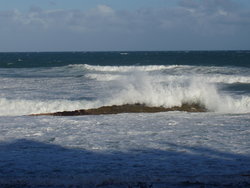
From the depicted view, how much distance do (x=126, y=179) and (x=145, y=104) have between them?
345 inches

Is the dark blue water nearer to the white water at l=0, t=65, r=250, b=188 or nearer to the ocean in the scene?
the ocean

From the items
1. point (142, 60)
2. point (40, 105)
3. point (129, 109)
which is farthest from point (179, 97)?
point (142, 60)

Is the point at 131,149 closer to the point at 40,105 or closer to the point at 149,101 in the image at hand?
the point at 149,101

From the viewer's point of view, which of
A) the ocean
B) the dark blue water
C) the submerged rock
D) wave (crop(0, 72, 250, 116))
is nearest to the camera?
the ocean

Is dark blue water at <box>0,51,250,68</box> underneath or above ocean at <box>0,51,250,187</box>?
above

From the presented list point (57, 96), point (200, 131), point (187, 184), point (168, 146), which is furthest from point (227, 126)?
point (57, 96)

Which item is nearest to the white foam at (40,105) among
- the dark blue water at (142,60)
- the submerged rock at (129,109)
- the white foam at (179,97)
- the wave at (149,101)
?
the wave at (149,101)

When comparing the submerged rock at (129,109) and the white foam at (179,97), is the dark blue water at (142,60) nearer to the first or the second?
the white foam at (179,97)

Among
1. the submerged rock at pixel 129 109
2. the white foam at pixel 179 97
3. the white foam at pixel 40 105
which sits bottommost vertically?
the white foam at pixel 40 105

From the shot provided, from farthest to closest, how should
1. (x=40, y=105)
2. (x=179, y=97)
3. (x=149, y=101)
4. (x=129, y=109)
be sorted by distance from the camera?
(x=40, y=105) < (x=179, y=97) < (x=149, y=101) < (x=129, y=109)

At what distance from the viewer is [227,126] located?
10.8m

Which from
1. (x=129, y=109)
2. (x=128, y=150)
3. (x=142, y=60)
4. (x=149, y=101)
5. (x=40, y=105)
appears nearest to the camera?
(x=128, y=150)

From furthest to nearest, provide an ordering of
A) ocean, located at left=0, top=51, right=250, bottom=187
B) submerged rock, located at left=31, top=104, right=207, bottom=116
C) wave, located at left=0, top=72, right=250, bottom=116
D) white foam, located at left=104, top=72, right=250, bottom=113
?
wave, located at left=0, top=72, right=250, bottom=116
white foam, located at left=104, top=72, right=250, bottom=113
submerged rock, located at left=31, top=104, right=207, bottom=116
ocean, located at left=0, top=51, right=250, bottom=187

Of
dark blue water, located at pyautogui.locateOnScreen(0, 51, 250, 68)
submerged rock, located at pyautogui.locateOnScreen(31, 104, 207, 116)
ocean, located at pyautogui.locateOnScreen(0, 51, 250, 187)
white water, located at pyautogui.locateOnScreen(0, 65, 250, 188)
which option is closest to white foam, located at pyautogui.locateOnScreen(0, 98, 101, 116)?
ocean, located at pyautogui.locateOnScreen(0, 51, 250, 187)
